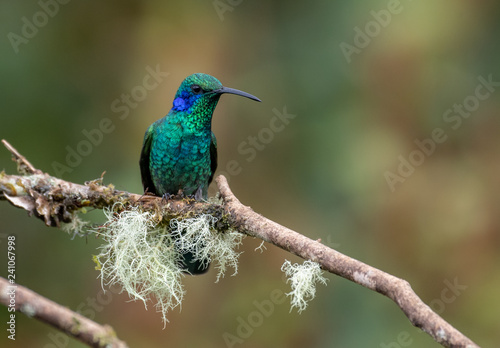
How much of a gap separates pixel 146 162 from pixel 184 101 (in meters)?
0.58

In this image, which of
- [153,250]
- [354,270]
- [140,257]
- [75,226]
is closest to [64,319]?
[354,270]

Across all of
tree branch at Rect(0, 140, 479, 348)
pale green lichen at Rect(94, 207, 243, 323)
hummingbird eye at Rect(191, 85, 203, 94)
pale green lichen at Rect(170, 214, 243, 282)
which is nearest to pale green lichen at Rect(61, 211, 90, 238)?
tree branch at Rect(0, 140, 479, 348)

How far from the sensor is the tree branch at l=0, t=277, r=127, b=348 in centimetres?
158

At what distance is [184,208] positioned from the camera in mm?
3426

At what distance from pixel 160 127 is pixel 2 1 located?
2.26 m

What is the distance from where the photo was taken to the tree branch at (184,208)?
2191mm

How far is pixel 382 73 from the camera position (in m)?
5.39

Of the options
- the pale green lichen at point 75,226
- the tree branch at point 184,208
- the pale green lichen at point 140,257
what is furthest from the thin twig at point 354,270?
the pale green lichen at point 75,226

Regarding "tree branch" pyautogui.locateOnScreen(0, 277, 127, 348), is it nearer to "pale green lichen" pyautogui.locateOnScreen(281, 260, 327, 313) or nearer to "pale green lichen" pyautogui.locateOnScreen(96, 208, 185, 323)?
"pale green lichen" pyautogui.locateOnScreen(281, 260, 327, 313)

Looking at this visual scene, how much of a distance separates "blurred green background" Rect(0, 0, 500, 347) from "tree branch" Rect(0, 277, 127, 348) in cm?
310

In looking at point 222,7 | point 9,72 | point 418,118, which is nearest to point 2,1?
point 9,72

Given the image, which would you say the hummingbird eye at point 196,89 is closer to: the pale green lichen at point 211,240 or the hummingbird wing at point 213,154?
the hummingbird wing at point 213,154

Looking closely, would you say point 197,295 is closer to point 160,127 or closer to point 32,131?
point 160,127

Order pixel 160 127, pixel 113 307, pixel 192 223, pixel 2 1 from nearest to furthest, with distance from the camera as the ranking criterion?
pixel 192 223 < pixel 160 127 < pixel 113 307 < pixel 2 1
